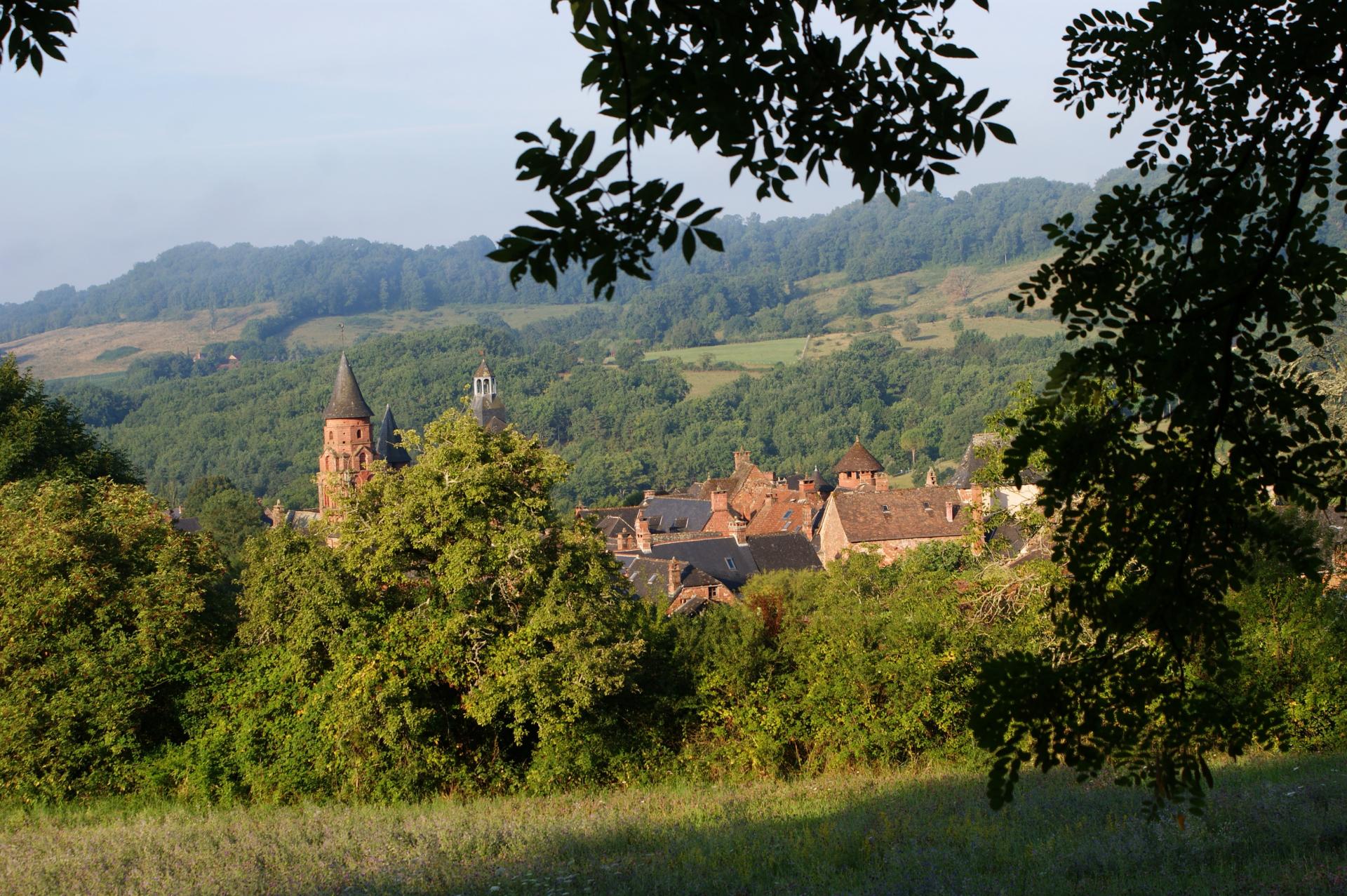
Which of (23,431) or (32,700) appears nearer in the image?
(32,700)

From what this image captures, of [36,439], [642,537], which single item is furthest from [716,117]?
[642,537]

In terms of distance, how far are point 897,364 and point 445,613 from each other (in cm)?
17565

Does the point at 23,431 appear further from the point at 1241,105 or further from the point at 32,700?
the point at 1241,105

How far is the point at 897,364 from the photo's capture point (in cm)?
19050

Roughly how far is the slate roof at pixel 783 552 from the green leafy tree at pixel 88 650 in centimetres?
3144

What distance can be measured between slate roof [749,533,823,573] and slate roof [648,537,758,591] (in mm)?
416

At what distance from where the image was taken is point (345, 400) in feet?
232

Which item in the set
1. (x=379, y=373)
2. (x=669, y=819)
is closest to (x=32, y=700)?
(x=669, y=819)

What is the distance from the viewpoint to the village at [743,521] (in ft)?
145

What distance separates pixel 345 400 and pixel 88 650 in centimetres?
5209

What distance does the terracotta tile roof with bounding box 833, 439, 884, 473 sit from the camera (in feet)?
245

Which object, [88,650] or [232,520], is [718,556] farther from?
[232,520]

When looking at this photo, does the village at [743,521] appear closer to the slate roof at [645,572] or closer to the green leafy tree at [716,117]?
the slate roof at [645,572]

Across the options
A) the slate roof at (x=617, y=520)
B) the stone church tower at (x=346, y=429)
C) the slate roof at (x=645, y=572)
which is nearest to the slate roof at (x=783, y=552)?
the slate roof at (x=645, y=572)
